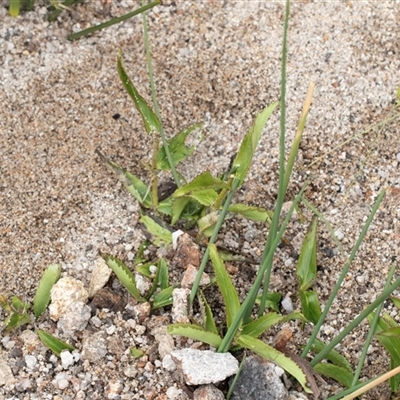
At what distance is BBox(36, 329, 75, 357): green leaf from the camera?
1.55m

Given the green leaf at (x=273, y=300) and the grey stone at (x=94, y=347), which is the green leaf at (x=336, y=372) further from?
the grey stone at (x=94, y=347)

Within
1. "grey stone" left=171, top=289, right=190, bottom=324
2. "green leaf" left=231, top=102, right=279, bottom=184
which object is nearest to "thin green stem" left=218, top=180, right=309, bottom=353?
"grey stone" left=171, top=289, right=190, bottom=324

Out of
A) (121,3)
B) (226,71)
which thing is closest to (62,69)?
(121,3)

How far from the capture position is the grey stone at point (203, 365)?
1.44 m

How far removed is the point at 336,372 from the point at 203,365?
11.3 inches

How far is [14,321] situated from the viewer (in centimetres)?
158

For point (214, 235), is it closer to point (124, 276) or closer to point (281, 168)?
point (124, 276)

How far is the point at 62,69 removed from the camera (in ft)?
6.62

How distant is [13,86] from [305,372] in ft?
3.55

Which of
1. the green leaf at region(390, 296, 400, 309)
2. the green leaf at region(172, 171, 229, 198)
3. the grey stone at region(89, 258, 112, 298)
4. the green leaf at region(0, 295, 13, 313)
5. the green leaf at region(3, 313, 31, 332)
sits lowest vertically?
the green leaf at region(3, 313, 31, 332)

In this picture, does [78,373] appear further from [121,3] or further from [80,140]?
[121,3]

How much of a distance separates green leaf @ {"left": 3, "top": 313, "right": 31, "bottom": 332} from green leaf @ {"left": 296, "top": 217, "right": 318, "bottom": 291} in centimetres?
61

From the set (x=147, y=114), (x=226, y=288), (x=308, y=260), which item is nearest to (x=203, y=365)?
(x=226, y=288)

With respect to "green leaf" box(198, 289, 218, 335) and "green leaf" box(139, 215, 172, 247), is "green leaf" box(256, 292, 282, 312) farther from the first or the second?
"green leaf" box(139, 215, 172, 247)
